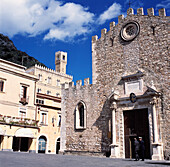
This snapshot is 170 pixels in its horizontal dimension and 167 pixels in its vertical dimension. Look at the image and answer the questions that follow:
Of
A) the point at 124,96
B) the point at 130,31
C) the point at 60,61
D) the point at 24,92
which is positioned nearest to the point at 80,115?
the point at 124,96

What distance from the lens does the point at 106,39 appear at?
65.6 ft

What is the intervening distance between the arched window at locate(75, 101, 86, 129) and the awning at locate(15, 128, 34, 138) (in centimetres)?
1052

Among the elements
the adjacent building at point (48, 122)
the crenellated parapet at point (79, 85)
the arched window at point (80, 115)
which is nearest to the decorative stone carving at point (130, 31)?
the crenellated parapet at point (79, 85)

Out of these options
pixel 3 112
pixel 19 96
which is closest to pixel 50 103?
pixel 19 96

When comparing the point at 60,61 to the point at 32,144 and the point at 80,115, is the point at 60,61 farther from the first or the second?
the point at 80,115

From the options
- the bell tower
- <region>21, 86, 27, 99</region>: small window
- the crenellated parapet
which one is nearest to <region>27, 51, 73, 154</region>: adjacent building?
<region>21, 86, 27, 99</region>: small window

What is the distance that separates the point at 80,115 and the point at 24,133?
10811 mm

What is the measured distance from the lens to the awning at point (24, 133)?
90.4ft

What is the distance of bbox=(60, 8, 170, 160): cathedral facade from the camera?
15.6 meters

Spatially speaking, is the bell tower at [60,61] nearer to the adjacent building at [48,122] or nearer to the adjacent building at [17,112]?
the adjacent building at [48,122]

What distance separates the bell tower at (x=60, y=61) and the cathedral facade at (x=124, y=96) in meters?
44.0

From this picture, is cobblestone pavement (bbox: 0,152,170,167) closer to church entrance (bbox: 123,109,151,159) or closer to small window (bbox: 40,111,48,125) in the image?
church entrance (bbox: 123,109,151,159)

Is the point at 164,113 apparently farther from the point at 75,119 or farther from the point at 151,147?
the point at 75,119

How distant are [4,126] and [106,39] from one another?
15.1m
